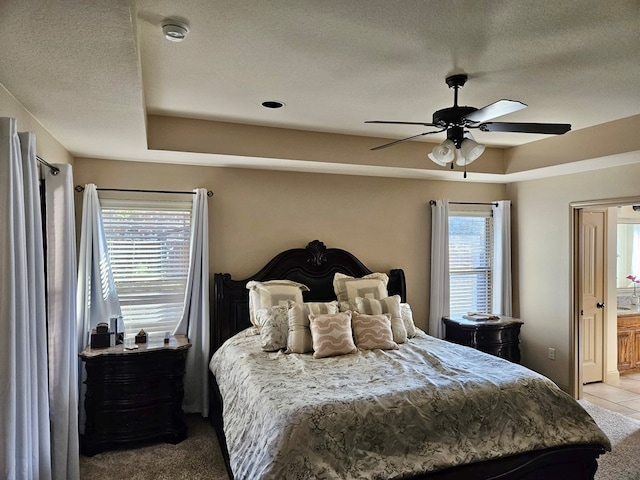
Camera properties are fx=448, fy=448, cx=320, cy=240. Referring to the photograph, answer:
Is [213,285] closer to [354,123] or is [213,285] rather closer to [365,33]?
[354,123]

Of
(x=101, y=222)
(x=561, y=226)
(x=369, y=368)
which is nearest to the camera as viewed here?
(x=369, y=368)

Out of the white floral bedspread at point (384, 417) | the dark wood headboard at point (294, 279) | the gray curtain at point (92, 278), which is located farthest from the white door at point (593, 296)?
the gray curtain at point (92, 278)

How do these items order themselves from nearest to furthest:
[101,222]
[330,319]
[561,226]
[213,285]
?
[330,319] → [101,222] → [213,285] → [561,226]

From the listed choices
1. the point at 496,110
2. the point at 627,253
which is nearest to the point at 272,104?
the point at 496,110

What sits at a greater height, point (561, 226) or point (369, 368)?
point (561, 226)

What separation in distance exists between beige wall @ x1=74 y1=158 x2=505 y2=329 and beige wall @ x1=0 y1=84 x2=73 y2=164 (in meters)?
0.63

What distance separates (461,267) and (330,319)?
240cm

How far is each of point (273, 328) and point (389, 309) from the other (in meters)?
1.09

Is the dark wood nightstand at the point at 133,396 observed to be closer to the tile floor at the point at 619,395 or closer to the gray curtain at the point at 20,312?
the gray curtain at the point at 20,312

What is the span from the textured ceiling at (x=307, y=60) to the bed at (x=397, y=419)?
Result: 185 cm

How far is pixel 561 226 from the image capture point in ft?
15.7

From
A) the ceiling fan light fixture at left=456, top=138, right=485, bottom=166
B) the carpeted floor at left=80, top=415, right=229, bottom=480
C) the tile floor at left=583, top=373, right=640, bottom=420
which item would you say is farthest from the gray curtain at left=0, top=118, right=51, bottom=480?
the tile floor at left=583, top=373, right=640, bottom=420

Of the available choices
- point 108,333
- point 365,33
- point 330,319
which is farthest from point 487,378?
point 108,333

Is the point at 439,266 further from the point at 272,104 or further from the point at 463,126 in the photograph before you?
the point at 272,104
